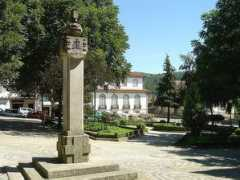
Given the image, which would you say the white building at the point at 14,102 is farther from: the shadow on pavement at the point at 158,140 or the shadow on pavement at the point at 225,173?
the shadow on pavement at the point at 225,173

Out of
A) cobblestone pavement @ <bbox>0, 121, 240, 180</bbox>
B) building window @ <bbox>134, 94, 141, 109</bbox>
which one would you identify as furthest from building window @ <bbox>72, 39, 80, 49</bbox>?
building window @ <bbox>134, 94, 141, 109</bbox>

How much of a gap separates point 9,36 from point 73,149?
54.3 ft

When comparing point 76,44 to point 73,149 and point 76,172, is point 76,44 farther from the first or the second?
point 76,172

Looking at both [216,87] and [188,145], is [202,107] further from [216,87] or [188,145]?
[188,145]

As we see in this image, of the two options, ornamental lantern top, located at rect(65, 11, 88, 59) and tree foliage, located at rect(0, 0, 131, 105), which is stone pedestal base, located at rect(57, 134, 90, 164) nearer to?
ornamental lantern top, located at rect(65, 11, 88, 59)

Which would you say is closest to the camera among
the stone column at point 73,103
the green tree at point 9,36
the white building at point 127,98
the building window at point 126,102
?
the stone column at point 73,103

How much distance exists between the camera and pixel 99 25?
32.4m

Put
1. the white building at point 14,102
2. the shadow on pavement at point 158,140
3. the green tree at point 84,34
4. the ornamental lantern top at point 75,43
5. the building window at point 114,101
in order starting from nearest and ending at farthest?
1. the ornamental lantern top at point 75,43
2. the shadow on pavement at point 158,140
3. the green tree at point 84,34
4. the white building at point 14,102
5. the building window at point 114,101

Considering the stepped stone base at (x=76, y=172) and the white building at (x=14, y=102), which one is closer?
the stepped stone base at (x=76, y=172)

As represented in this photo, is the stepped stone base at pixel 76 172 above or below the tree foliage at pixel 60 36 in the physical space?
below

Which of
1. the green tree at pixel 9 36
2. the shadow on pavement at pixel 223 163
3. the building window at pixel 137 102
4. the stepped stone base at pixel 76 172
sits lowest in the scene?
the shadow on pavement at pixel 223 163

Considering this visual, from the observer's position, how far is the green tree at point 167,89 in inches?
2459

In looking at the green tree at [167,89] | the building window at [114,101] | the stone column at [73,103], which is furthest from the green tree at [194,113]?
the building window at [114,101]

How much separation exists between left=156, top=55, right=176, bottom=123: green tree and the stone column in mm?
49594
